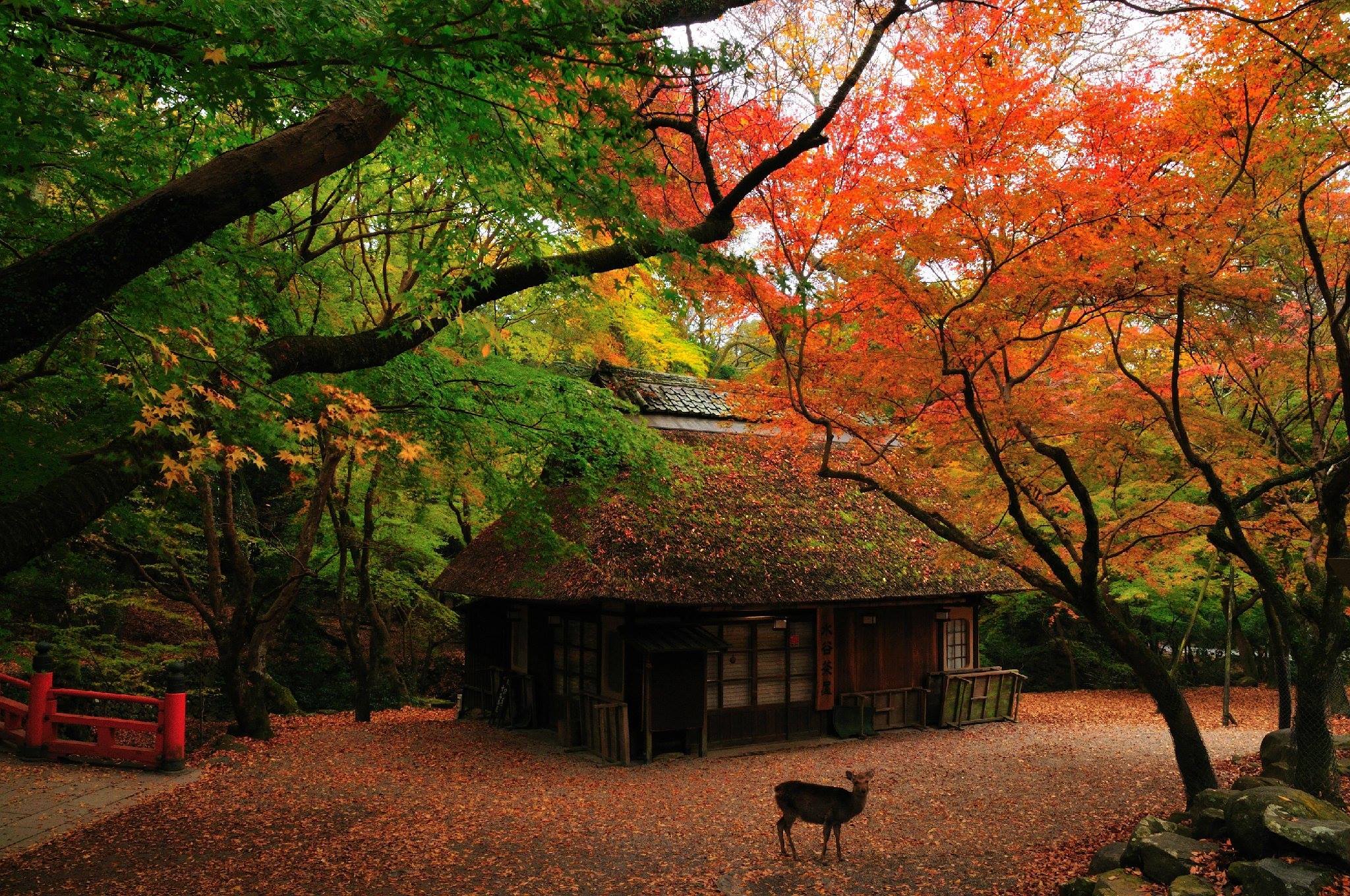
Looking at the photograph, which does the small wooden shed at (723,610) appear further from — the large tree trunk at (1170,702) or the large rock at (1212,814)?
the large rock at (1212,814)

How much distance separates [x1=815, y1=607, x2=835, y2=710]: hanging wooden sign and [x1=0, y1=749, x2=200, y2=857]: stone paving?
832 cm

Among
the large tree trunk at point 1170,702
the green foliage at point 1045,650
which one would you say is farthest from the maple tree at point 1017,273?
the green foliage at point 1045,650

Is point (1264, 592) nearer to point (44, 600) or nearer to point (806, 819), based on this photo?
point (806, 819)

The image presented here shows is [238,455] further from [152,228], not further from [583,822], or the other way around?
[583,822]

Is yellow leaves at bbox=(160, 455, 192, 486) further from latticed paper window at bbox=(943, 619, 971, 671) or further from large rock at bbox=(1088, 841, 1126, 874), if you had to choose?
latticed paper window at bbox=(943, 619, 971, 671)

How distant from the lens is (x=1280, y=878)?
4.87 meters

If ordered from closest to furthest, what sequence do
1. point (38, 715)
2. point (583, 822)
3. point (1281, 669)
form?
point (583, 822) < point (38, 715) < point (1281, 669)

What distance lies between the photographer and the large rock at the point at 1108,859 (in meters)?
5.90

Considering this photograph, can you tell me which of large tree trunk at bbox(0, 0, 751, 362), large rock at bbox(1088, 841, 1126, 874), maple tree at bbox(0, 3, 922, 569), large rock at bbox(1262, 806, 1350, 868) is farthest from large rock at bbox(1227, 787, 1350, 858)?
large tree trunk at bbox(0, 0, 751, 362)

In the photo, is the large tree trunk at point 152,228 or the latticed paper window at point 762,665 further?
the latticed paper window at point 762,665

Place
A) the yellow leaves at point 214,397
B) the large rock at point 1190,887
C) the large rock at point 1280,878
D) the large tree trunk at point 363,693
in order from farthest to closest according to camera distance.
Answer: the large tree trunk at point 363,693 < the yellow leaves at point 214,397 < the large rock at point 1190,887 < the large rock at point 1280,878

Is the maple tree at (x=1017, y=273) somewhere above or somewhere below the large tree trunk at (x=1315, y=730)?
above

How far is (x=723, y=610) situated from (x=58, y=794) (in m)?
7.65

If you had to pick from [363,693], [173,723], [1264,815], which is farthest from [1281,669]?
[173,723]
